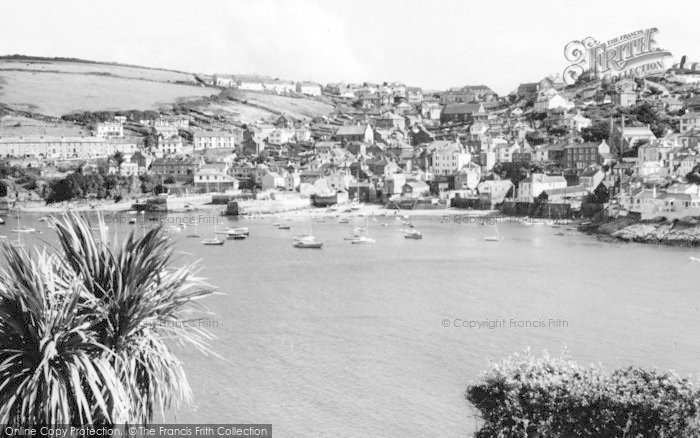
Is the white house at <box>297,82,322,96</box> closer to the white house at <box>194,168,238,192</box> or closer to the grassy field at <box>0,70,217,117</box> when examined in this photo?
the grassy field at <box>0,70,217,117</box>

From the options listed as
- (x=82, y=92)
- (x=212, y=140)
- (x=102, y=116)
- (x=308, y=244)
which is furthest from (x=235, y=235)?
(x=82, y=92)

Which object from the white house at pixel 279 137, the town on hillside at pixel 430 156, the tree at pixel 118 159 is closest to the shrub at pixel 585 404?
the town on hillside at pixel 430 156

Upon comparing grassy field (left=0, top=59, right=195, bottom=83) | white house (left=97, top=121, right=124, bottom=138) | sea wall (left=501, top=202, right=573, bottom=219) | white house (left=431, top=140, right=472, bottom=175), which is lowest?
sea wall (left=501, top=202, right=573, bottom=219)

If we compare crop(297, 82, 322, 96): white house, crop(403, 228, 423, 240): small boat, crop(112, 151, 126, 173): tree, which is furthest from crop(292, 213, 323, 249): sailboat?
crop(297, 82, 322, 96): white house

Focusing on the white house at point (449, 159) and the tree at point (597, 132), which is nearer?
the tree at point (597, 132)

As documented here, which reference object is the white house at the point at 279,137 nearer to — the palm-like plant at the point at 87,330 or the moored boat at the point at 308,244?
the moored boat at the point at 308,244

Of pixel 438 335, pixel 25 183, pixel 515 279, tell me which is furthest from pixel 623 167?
pixel 25 183

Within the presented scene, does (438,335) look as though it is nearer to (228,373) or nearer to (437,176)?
(228,373)

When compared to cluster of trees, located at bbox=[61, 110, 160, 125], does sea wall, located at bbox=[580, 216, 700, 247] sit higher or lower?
lower
